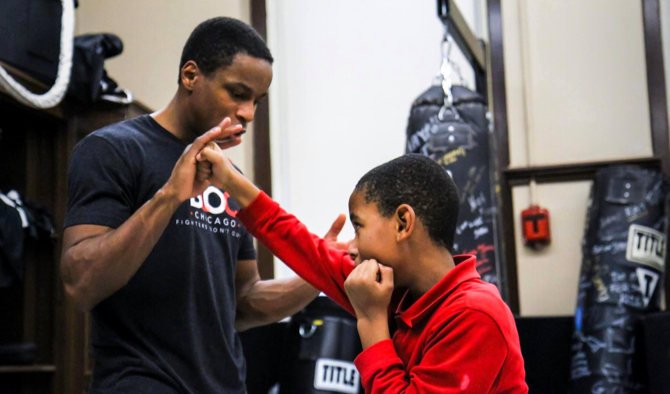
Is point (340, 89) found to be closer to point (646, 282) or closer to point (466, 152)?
point (466, 152)

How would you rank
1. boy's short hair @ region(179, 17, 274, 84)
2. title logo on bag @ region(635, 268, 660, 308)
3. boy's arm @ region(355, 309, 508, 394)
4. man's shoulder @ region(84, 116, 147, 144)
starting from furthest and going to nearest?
1. title logo on bag @ region(635, 268, 660, 308)
2. boy's short hair @ region(179, 17, 274, 84)
3. man's shoulder @ region(84, 116, 147, 144)
4. boy's arm @ region(355, 309, 508, 394)

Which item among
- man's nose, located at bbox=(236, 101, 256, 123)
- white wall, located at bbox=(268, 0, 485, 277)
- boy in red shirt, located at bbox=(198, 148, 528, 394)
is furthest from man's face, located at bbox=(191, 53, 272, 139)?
white wall, located at bbox=(268, 0, 485, 277)

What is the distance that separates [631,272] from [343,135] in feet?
5.59

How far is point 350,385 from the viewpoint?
324 centimetres

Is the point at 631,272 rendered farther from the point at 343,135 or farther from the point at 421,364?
the point at 421,364

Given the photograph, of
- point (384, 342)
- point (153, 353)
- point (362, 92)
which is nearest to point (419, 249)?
point (384, 342)

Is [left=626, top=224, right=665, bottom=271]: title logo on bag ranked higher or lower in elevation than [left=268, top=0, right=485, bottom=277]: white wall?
lower

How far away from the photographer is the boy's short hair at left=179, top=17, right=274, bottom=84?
1.67 m

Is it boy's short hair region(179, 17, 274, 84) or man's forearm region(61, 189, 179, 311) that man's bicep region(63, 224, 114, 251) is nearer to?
man's forearm region(61, 189, 179, 311)

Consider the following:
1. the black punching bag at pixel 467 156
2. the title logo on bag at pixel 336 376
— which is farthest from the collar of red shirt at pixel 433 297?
the title logo on bag at pixel 336 376

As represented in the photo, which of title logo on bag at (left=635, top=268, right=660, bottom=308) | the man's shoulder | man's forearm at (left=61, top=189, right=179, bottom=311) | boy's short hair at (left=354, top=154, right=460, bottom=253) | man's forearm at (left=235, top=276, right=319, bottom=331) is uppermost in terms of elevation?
the man's shoulder

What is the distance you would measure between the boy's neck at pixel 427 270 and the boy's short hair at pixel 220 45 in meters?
0.64

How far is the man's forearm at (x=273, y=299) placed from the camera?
71.0 inches

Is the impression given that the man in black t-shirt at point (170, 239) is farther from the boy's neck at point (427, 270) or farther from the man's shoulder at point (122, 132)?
the boy's neck at point (427, 270)
